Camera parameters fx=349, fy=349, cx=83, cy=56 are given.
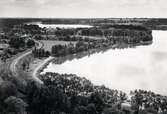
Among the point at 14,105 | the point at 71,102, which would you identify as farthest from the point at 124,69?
the point at 14,105

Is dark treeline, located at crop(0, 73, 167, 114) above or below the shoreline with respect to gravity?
above

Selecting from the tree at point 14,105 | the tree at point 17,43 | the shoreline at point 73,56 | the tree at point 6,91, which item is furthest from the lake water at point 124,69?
the tree at point 17,43

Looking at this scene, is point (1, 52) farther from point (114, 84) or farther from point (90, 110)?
point (90, 110)

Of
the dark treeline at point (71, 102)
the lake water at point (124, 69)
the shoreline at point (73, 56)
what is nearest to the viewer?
the dark treeline at point (71, 102)

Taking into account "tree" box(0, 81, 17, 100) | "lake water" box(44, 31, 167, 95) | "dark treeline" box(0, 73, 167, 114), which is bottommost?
"lake water" box(44, 31, 167, 95)

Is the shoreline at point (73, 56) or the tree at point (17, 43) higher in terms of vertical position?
the tree at point (17, 43)

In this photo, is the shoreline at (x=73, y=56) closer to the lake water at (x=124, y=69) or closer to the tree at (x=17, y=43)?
the lake water at (x=124, y=69)

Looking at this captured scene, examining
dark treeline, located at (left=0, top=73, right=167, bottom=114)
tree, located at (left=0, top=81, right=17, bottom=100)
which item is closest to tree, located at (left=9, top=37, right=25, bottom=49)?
dark treeline, located at (left=0, top=73, right=167, bottom=114)

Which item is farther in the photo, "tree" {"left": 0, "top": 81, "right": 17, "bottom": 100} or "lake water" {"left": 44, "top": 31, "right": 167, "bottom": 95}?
"lake water" {"left": 44, "top": 31, "right": 167, "bottom": 95}

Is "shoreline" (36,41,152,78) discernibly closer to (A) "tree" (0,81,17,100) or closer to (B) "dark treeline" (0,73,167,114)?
(A) "tree" (0,81,17,100)
